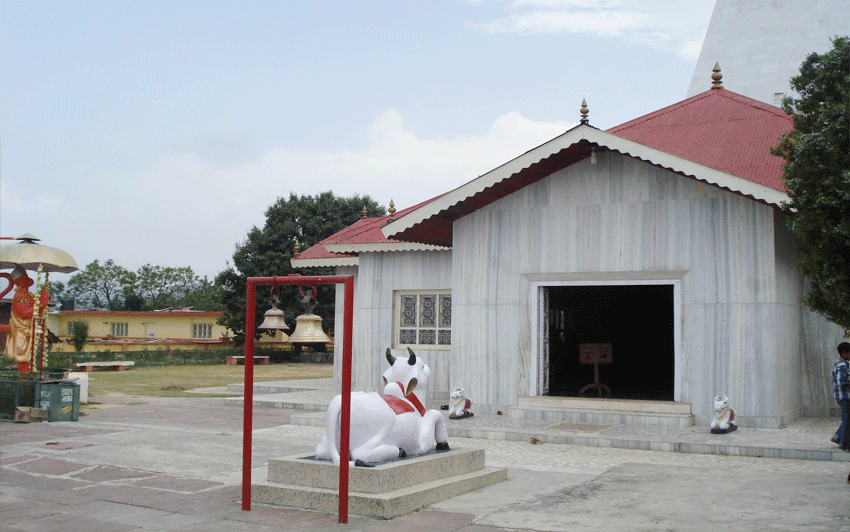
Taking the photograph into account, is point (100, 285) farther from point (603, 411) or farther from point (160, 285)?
point (603, 411)

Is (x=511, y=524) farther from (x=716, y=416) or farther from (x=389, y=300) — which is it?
(x=389, y=300)

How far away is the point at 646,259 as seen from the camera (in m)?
13.1

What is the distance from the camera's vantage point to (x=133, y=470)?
898 cm

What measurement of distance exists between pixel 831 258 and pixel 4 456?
9.64m

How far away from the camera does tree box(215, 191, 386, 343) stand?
38719 mm

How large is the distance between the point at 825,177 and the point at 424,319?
10529 mm

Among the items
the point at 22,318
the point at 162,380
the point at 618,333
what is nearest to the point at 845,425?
the point at 22,318

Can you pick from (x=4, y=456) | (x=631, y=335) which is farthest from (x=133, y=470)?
(x=631, y=335)

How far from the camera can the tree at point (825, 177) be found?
7.61 meters

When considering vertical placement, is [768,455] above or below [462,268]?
below

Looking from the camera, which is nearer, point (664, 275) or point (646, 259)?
point (664, 275)

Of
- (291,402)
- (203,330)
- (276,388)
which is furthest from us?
(203,330)

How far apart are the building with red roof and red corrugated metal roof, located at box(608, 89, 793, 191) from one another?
48 mm

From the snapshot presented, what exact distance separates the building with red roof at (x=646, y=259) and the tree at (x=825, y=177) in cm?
→ 336
